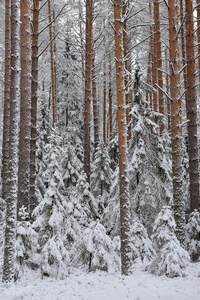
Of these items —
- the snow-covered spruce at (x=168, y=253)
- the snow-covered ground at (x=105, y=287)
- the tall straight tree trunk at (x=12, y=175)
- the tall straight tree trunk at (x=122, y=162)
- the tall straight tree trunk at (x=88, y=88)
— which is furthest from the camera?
the tall straight tree trunk at (x=88, y=88)

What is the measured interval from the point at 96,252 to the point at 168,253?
2.25 metres

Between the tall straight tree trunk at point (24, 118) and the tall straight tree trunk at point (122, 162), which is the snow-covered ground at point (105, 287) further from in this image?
the tall straight tree trunk at point (24, 118)

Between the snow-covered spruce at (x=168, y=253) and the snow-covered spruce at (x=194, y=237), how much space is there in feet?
4.78

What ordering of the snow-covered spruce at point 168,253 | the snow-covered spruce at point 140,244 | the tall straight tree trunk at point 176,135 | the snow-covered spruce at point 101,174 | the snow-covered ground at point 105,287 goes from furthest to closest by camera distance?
the snow-covered spruce at point 101,174 < the snow-covered spruce at point 140,244 < the tall straight tree trunk at point 176,135 < the snow-covered spruce at point 168,253 < the snow-covered ground at point 105,287

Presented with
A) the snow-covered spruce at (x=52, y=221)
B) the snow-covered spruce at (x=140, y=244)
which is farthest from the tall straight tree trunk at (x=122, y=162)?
the snow-covered spruce at (x=52, y=221)

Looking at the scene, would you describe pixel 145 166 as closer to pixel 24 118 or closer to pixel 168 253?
pixel 168 253

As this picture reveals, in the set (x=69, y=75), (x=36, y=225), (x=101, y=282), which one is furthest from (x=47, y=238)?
(x=69, y=75)

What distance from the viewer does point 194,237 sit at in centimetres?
894

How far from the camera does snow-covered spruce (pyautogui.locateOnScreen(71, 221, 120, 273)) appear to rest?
27.0ft

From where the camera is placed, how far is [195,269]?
7.99 meters

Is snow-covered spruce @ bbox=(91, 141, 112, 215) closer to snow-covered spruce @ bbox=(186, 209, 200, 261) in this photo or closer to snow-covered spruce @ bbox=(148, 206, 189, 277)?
snow-covered spruce @ bbox=(186, 209, 200, 261)

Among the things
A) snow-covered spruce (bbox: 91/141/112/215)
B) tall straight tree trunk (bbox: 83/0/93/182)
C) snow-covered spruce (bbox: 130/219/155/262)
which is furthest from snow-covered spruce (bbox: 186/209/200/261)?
snow-covered spruce (bbox: 91/141/112/215)

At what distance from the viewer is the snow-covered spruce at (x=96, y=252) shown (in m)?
8.23

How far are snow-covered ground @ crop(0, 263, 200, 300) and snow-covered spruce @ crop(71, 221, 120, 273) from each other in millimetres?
456
